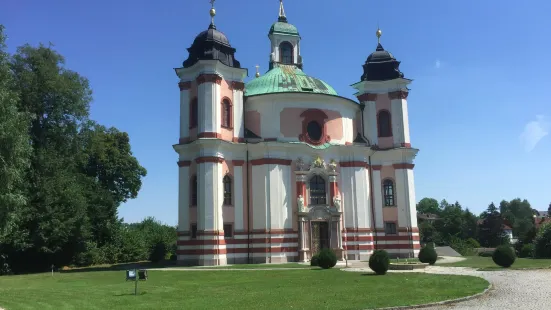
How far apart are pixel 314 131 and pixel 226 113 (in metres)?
7.34

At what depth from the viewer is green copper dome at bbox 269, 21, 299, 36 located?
48.6 m

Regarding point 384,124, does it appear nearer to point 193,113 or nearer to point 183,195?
point 193,113

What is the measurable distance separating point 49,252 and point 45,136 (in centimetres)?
858

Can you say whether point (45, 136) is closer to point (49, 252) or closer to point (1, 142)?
point (49, 252)

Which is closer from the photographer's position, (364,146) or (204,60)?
(204,60)

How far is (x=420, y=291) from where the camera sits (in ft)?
56.2

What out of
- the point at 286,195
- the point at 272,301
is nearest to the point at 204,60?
the point at 286,195

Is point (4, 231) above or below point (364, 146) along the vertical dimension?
below

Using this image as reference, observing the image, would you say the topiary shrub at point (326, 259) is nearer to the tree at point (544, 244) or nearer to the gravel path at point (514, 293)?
the gravel path at point (514, 293)

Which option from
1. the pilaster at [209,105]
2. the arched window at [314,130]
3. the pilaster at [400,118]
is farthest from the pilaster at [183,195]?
the pilaster at [400,118]

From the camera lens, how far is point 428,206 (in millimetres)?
146250

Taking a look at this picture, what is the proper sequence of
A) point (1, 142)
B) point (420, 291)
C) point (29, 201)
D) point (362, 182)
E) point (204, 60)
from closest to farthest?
1. point (420, 291)
2. point (1, 142)
3. point (29, 201)
4. point (204, 60)
5. point (362, 182)

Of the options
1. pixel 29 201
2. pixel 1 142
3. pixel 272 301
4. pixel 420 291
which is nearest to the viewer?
pixel 272 301

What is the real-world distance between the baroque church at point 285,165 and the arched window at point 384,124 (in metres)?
0.09
